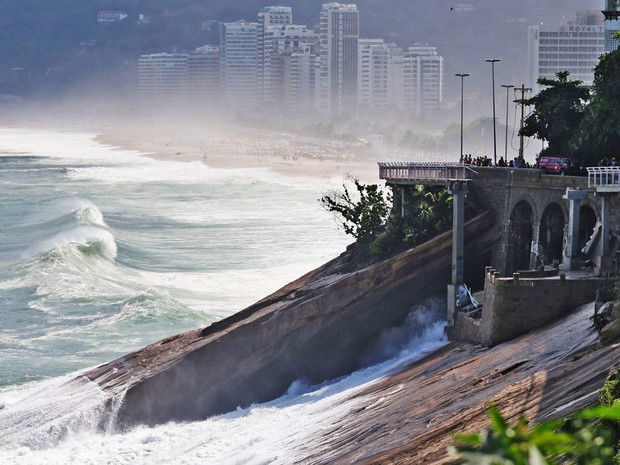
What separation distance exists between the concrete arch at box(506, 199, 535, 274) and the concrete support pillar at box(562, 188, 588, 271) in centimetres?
396

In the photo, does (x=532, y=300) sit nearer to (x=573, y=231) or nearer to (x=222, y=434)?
(x=573, y=231)

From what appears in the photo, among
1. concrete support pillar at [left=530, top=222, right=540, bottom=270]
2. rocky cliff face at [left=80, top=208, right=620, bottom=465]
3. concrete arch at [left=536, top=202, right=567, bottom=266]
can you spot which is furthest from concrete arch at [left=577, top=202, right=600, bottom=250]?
rocky cliff face at [left=80, top=208, right=620, bottom=465]

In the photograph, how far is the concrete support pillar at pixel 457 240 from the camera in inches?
1575

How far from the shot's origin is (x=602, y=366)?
82.6 ft

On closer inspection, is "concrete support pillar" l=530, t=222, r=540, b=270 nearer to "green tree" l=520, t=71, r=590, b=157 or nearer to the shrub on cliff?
the shrub on cliff

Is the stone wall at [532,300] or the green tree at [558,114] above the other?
the green tree at [558,114]

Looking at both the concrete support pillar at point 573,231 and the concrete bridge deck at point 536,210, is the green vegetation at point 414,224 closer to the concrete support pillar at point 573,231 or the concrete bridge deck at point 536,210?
the concrete bridge deck at point 536,210

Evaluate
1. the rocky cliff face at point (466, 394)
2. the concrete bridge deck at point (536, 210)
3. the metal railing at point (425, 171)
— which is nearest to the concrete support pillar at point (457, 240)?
the concrete bridge deck at point (536, 210)

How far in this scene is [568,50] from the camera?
184625 mm

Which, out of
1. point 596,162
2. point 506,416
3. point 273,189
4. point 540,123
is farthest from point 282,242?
point 506,416

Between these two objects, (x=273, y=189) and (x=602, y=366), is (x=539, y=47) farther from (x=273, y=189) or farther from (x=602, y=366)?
(x=602, y=366)

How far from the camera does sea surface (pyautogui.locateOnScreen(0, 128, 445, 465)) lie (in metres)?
35.1

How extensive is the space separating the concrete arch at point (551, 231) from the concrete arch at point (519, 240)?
66 centimetres

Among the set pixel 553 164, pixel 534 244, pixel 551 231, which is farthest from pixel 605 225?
pixel 553 164
